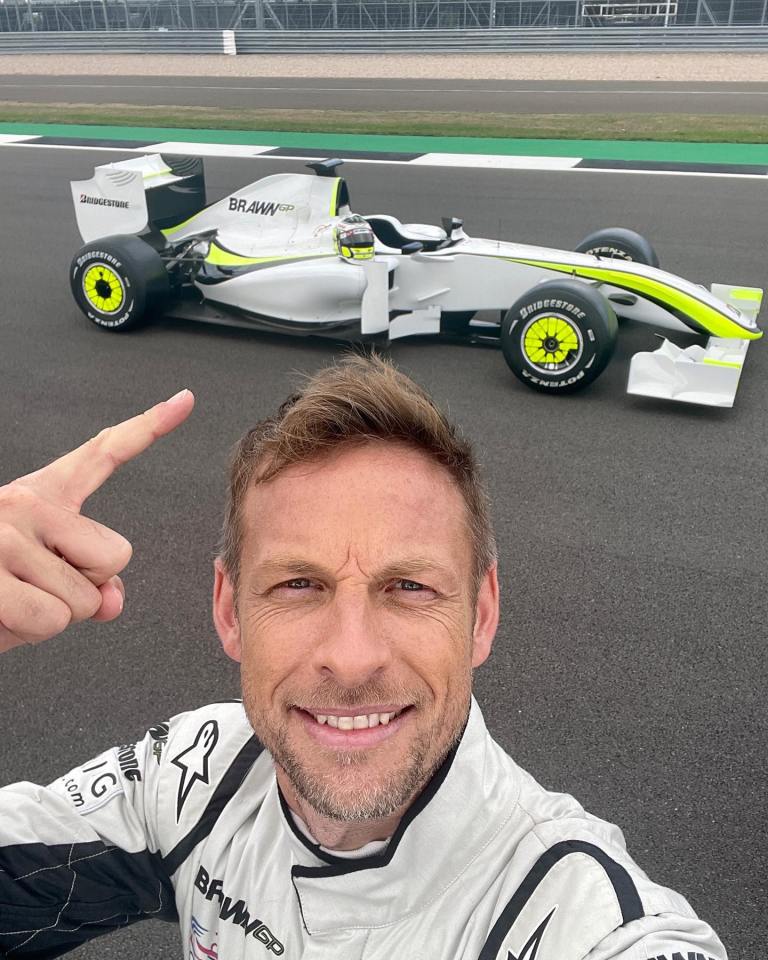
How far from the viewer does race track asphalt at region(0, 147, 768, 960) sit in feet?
9.15

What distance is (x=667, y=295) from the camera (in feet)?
19.0

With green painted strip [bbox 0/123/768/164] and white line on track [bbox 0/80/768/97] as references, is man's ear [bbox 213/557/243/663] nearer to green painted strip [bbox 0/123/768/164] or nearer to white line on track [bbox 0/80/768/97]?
green painted strip [bbox 0/123/768/164]

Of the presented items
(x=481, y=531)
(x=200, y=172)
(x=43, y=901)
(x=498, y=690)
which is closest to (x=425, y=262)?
(x=200, y=172)

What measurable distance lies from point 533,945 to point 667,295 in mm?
5282

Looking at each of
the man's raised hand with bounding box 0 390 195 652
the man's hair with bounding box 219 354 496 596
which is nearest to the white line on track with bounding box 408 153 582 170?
the man's hair with bounding box 219 354 496 596

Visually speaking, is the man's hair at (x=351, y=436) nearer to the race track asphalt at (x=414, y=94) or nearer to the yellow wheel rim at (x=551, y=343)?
the yellow wheel rim at (x=551, y=343)

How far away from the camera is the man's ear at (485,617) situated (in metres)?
1.52

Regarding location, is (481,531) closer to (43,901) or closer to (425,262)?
(43,901)

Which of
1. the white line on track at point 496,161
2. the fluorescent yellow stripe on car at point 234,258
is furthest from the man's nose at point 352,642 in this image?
the white line on track at point 496,161

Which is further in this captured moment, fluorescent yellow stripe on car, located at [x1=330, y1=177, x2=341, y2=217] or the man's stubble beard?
fluorescent yellow stripe on car, located at [x1=330, y1=177, x2=341, y2=217]

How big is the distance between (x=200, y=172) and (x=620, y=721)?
6045 mm

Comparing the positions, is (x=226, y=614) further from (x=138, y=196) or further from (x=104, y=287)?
(x=138, y=196)

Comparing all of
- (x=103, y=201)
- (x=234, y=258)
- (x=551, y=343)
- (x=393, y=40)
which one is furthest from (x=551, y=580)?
(x=393, y=40)

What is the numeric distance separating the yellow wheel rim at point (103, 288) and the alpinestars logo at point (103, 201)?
→ 711 mm
